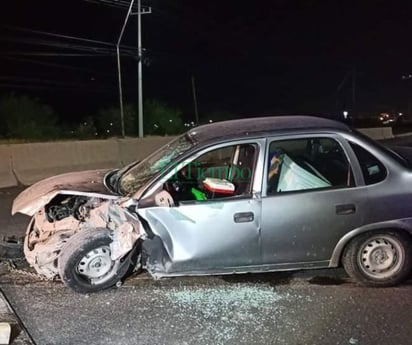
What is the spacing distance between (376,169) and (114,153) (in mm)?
8957

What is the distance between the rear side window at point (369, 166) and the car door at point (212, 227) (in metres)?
0.92

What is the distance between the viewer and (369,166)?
5.20 meters

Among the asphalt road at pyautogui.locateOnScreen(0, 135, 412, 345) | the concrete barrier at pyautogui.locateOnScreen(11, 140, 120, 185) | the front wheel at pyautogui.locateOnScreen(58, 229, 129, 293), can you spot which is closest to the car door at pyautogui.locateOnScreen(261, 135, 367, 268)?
the asphalt road at pyautogui.locateOnScreen(0, 135, 412, 345)

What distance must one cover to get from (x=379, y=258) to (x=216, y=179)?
5.71ft

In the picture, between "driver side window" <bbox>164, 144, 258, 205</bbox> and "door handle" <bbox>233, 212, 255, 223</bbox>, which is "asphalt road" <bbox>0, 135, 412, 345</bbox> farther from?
"driver side window" <bbox>164, 144, 258, 205</bbox>

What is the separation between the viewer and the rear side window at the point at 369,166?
516 centimetres

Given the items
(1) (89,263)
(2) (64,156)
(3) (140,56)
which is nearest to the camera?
(1) (89,263)

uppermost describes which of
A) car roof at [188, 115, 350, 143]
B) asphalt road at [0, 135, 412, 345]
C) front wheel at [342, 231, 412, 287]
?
car roof at [188, 115, 350, 143]

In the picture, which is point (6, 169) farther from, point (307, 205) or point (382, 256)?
point (382, 256)

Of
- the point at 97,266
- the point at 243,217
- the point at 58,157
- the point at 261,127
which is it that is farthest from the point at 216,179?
the point at 58,157

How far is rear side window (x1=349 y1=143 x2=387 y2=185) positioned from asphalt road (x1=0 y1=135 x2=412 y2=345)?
3.51ft

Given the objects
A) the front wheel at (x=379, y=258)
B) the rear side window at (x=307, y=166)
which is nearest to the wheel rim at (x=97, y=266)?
the rear side window at (x=307, y=166)

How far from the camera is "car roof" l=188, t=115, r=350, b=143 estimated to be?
5.20 m

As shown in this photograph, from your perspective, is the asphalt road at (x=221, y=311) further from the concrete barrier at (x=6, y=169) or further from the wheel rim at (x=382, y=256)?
the concrete barrier at (x=6, y=169)
